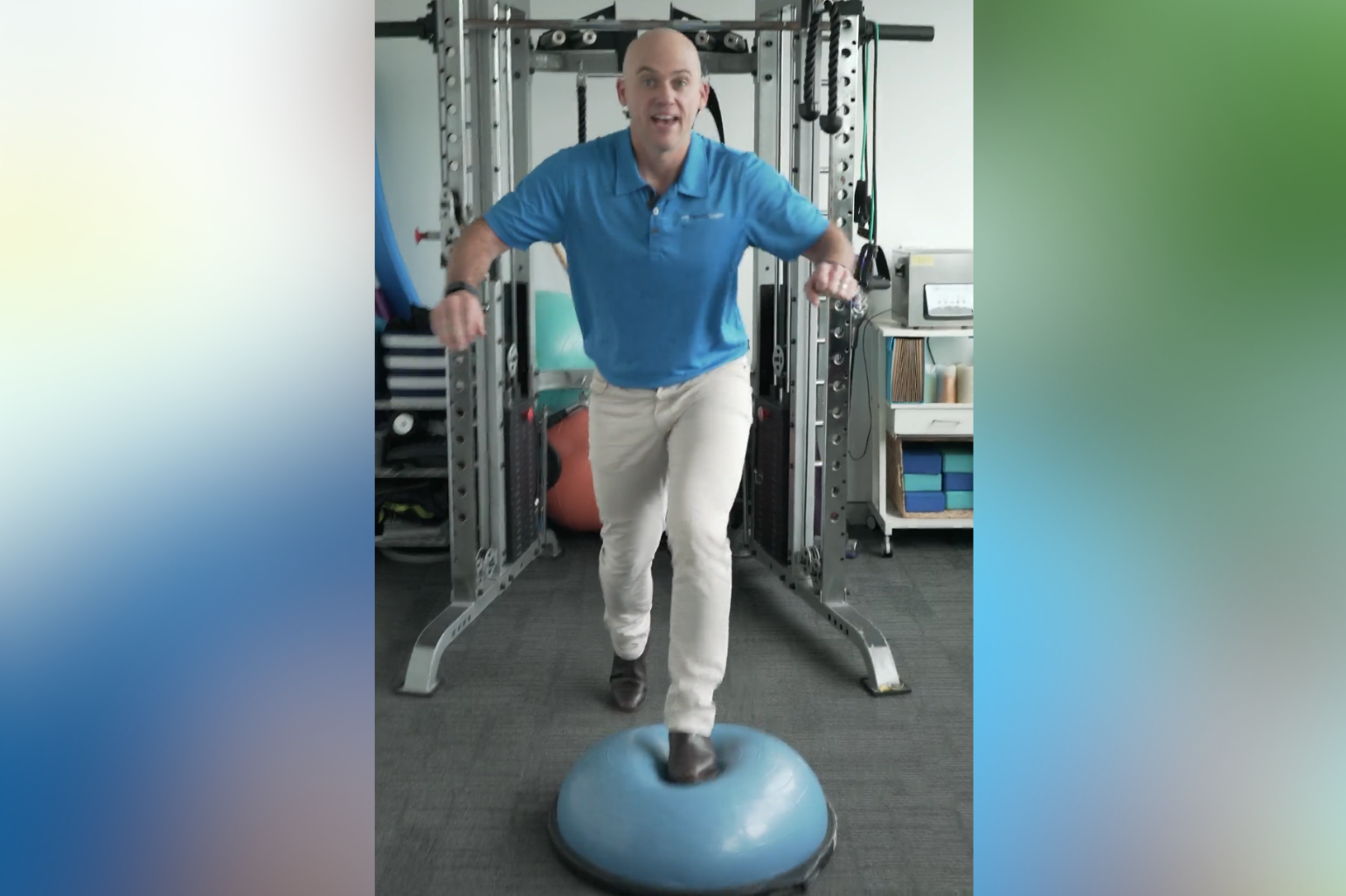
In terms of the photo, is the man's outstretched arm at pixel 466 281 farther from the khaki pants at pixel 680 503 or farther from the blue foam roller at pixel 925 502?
the blue foam roller at pixel 925 502

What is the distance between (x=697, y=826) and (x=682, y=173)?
127 cm

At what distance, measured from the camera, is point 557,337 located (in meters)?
4.10

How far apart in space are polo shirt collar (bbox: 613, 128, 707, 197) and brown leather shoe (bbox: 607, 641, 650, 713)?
3.88 ft

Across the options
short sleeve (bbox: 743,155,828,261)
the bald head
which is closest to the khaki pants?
short sleeve (bbox: 743,155,828,261)

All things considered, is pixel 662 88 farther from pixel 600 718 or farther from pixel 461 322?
pixel 600 718

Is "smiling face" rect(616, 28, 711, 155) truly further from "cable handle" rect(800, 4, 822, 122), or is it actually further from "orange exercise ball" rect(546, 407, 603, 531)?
"orange exercise ball" rect(546, 407, 603, 531)

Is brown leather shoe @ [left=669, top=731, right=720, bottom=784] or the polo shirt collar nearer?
brown leather shoe @ [left=669, top=731, right=720, bottom=784]

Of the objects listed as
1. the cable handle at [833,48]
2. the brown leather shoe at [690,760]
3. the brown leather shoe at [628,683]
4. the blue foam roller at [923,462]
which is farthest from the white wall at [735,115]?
the brown leather shoe at [690,760]

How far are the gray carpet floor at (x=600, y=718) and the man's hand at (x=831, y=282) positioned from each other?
42.2 inches

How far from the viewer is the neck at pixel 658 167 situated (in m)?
2.09

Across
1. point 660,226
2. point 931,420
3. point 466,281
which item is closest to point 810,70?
point 660,226

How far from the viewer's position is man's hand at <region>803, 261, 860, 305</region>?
1.77 meters
